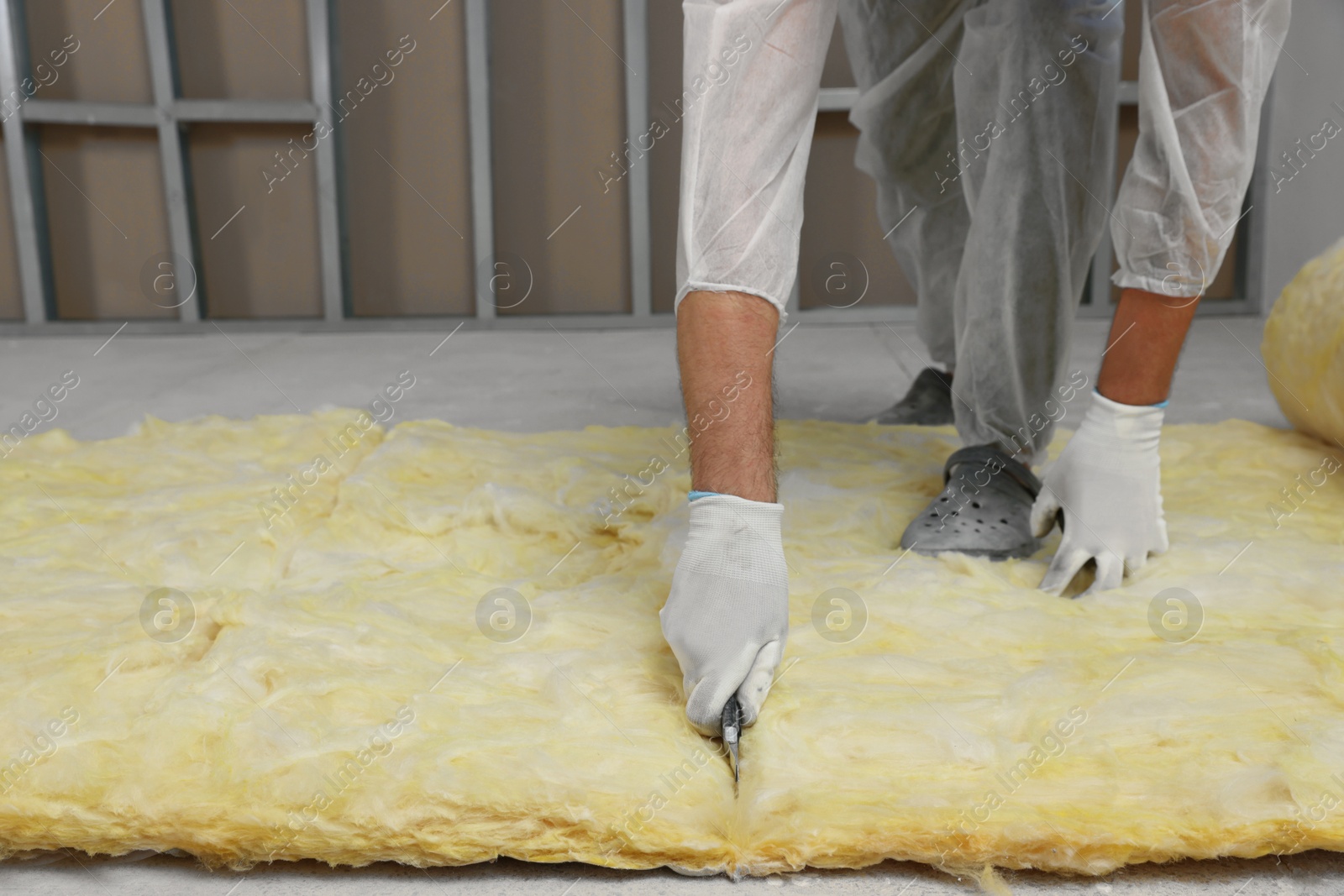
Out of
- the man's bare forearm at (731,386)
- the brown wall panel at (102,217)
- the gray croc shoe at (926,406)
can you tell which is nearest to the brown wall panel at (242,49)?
the brown wall panel at (102,217)

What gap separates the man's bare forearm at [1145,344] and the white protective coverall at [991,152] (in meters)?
0.02

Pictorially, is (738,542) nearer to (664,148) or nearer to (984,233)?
(984,233)

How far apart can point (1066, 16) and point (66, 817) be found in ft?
4.53

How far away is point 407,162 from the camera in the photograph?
3.54m

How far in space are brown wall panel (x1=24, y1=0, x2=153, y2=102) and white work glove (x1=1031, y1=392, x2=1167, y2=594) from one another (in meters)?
3.34

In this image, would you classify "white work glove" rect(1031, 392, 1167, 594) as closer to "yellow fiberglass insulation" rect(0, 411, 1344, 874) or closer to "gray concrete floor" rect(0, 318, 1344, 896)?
"yellow fiberglass insulation" rect(0, 411, 1344, 874)

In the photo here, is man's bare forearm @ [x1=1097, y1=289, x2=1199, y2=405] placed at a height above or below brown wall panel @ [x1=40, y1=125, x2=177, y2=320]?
above

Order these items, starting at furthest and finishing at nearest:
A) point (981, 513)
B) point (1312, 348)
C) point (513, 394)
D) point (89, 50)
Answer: point (89, 50) → point (513, 394) → point (1312, 348) → point (981, 513)

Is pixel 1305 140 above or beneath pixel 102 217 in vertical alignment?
above

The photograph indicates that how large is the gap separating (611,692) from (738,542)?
0.18m

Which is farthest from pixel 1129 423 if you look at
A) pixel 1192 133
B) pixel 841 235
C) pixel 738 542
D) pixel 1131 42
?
pixel 1131 42

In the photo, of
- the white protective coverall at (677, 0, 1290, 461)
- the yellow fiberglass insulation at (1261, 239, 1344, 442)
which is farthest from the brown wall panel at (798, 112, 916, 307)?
the yellow fiberglass insulation at (1261, 239, 1344, 442)

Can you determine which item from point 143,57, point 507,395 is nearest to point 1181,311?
point 507,395

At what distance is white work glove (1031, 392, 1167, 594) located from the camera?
121 centimetres
